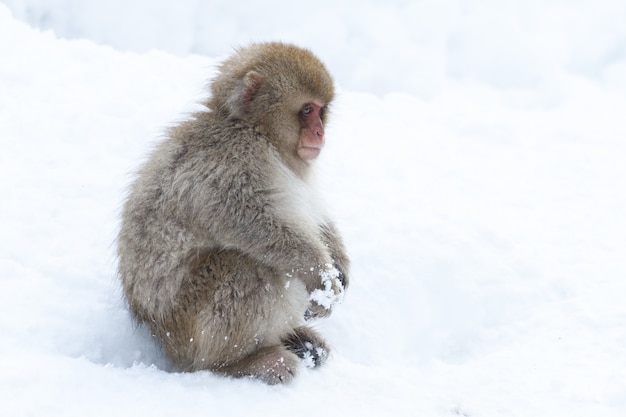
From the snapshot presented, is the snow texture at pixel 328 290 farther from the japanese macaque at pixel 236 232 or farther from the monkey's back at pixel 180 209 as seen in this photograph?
the monkey's back at pixel 180 209

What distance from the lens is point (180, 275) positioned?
347cm

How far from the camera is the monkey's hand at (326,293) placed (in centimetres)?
361

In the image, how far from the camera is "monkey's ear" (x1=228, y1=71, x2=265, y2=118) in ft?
12.1

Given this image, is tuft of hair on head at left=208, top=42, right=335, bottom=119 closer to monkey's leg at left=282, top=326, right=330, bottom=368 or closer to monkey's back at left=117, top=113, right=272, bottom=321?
monkey's back at left=117, top=113, right=272, bottom=321

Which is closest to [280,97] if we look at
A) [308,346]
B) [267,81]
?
[267,81]

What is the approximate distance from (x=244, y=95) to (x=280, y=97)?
17 centimetres

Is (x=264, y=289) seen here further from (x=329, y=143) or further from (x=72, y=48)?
(x=72, y=48)

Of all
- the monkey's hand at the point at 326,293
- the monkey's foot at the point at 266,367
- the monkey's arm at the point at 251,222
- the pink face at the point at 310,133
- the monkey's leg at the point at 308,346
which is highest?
the pink face at the point at 310,133

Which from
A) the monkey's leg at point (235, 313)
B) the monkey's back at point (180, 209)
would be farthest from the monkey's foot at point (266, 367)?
the monkey's back at point (180, 209)

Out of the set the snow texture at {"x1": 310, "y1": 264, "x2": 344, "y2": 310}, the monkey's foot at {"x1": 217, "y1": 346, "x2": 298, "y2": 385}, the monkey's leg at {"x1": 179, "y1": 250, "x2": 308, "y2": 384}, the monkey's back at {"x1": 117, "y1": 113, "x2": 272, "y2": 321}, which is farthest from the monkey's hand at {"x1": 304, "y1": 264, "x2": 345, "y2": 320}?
the monkey's back at {"x1": 117, "y1": 113, "x2": 272, "y2": 321}

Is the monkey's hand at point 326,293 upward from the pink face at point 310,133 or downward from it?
downward

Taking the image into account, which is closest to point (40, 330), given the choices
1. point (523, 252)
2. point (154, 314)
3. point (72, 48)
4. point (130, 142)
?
point (154, 314)

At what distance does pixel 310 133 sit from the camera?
12.4 feet

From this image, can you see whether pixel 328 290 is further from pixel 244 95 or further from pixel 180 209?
pixel 244 95
